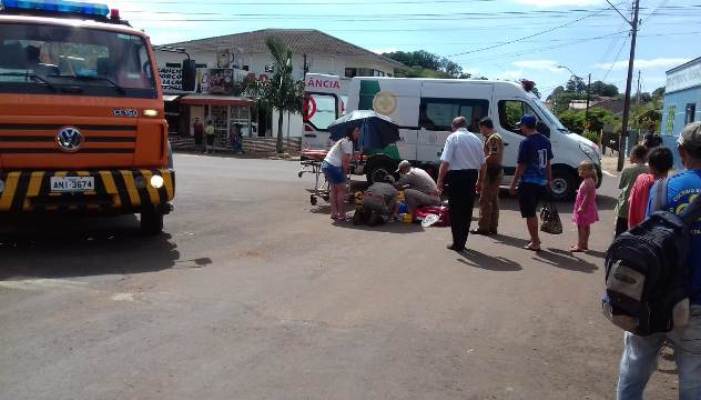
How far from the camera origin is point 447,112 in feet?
49.7

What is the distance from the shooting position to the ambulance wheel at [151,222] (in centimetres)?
878

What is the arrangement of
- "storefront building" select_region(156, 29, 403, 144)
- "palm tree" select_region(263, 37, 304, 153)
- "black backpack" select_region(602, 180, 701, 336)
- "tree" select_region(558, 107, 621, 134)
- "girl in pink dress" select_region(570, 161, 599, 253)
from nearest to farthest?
"black backpack" select_region(602, 180, 701, 336), "girl in pink dress" select_region(570, 161, 599, 253), "palm tree" select_region(263, 37, 304, 153), "storefront building" select_region(156, 29, 403, 144), "tree" select_region(558, 107, 621, 134)

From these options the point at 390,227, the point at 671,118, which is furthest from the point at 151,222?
the point at 671,118

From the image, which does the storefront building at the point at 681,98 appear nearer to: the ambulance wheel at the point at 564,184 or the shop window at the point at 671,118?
the shop window at the point at 671,118

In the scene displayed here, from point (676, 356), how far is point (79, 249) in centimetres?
680

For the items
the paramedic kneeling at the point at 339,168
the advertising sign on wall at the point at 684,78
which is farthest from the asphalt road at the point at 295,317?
the advertising sign on wall at the point at 684,78

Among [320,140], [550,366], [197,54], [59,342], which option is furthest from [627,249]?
[197,54]

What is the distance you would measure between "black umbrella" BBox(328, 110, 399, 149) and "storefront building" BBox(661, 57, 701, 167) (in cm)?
1592

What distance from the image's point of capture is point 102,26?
792cm

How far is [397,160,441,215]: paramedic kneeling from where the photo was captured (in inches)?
441

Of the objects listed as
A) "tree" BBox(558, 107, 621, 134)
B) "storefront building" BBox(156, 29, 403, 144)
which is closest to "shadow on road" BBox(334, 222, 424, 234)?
"storefront building" BBox(156, 29, 403, 144)

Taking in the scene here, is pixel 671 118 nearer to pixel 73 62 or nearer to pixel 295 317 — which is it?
pixel 73 62

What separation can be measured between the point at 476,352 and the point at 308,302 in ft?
5.66

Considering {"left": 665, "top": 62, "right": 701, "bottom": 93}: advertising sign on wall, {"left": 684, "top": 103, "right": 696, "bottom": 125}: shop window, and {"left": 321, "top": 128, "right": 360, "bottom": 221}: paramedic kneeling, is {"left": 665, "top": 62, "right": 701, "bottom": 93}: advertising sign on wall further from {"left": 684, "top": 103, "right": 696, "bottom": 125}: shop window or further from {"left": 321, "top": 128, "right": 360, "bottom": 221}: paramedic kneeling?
{"left": 321, "top": 128, "right": 360, "bottom": 221}: paramedic kneeling
